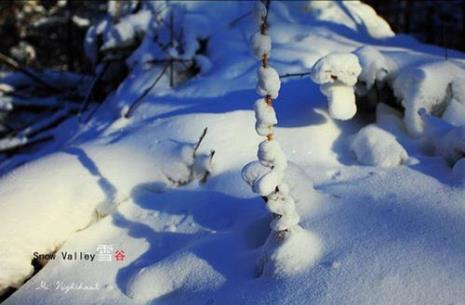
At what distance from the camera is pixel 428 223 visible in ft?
5.93

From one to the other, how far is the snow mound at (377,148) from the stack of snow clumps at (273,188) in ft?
2.52

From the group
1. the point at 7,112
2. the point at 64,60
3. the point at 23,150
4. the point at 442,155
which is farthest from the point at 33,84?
the point at 64,60

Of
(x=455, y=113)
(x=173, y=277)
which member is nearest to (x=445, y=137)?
(x=455, y=113)

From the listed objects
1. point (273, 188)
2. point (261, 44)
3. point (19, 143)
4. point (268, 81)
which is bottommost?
point (19, 143)

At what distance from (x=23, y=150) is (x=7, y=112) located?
1.05m

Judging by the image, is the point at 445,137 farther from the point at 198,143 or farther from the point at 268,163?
the point at 198,143

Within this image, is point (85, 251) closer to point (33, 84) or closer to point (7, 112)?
point (7, 112)

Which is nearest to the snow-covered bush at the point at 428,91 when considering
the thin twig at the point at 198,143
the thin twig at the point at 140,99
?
the thin twig at the point at 198,143

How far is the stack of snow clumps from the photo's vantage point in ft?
5.16

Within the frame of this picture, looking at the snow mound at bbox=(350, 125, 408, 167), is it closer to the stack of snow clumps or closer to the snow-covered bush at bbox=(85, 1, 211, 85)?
the stack of snow clumps

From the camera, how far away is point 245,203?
229 centimetres

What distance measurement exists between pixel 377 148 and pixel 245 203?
2.50ft

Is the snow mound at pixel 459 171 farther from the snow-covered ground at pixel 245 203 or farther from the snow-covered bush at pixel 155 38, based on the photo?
the snow-covered bush at pixel 155 38

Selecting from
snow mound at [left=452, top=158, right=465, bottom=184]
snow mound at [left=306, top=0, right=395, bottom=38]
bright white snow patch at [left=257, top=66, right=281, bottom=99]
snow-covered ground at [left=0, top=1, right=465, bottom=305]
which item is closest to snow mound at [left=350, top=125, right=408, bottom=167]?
snow-covered ground at [left=0, top=1, right=465, bottom=305]
